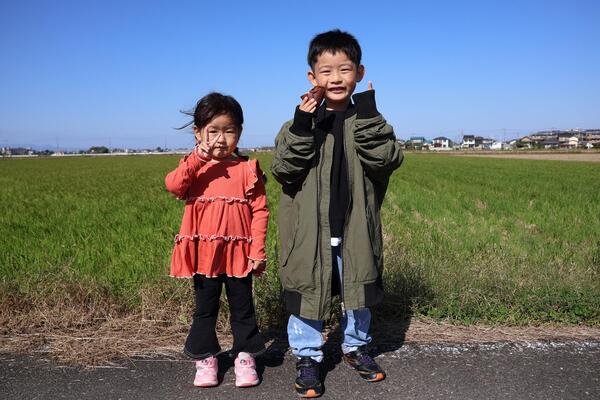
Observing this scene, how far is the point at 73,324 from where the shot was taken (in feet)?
10.5

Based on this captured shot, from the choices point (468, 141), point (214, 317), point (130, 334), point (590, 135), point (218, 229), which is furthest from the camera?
point (468, 141)

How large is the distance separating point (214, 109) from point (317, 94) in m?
0.53

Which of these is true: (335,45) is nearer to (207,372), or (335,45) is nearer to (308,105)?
(308,105)

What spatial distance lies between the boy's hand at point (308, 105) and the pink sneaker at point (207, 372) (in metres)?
1.35

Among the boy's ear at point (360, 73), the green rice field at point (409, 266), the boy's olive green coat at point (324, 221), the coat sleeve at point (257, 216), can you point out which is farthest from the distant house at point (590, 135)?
the coat sleeve at point (257, 216)

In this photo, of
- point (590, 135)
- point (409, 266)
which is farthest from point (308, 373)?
point (590, 135)

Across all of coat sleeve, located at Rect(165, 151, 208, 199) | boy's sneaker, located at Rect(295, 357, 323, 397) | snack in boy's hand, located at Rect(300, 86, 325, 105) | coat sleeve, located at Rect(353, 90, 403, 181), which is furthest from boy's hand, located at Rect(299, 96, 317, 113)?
boy's sneaker, located at Rect(295, 357, 323, 397)

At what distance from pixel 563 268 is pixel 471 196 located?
858 centimetres

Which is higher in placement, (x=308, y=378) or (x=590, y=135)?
(x=590, y=135)

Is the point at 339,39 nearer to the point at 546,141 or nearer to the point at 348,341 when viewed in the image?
the point at 348,341

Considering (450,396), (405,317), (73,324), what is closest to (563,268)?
(405,317)

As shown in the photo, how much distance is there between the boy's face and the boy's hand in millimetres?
177

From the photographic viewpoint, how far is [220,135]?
2492 millimetres

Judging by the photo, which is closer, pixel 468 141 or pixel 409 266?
pixel 409 266
